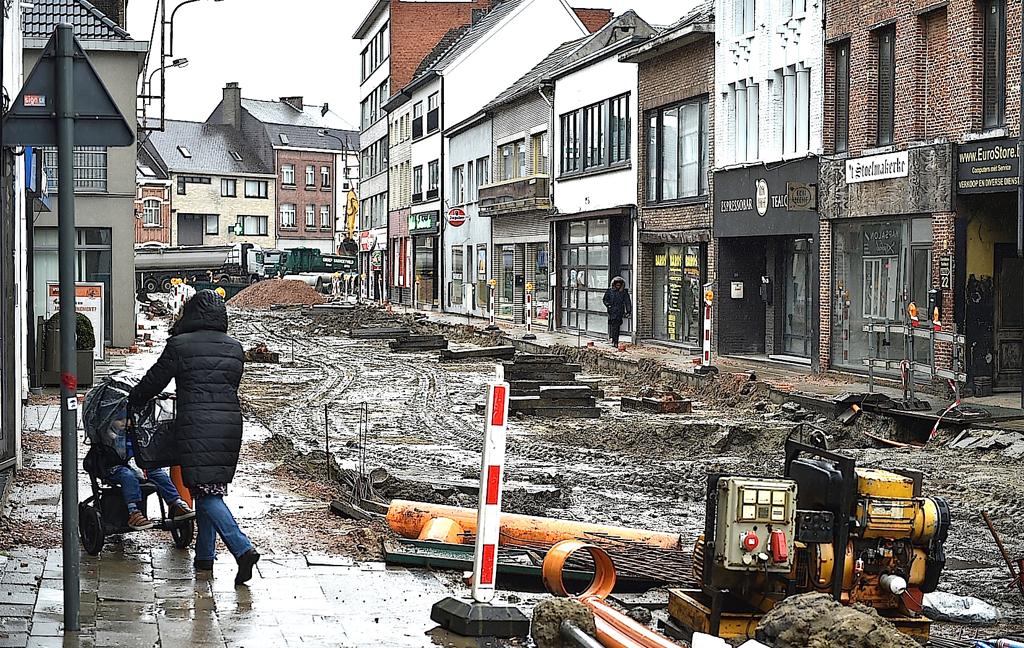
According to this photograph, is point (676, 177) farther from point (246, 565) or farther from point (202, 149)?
point (202, 149)

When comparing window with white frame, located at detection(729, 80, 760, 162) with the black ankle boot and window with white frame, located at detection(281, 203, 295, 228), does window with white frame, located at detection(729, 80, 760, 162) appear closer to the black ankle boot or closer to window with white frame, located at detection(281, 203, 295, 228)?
the black ankle boot

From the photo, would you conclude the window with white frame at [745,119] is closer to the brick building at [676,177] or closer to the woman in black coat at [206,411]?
the brick building at [676,177]

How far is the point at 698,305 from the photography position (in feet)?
107

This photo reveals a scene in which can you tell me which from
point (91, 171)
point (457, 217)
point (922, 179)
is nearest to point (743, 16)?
point (922, 179)

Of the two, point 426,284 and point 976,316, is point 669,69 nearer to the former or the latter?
point 976,316

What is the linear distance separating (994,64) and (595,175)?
19.3 metres

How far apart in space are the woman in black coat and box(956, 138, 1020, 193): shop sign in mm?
14257

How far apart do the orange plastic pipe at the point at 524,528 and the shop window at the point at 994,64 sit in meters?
13.0

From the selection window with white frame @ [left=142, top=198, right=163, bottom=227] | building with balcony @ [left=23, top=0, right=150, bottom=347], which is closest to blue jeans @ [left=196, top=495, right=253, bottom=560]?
building with balcony @ [left=23, top=0, right=150, bottom=347]

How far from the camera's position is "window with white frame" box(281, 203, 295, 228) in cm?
11250

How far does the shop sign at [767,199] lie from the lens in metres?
26.4

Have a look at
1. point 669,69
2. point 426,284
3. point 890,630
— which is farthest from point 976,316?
point 426,284

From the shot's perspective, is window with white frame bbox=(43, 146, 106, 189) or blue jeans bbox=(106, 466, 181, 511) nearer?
blue jeans bbox=(106, 466, 181, 511)

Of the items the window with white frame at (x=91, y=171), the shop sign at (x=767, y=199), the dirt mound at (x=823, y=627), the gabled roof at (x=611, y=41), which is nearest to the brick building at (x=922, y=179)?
the shop sign at (x=767, y=199)
